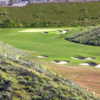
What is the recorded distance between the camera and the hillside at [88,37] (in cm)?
4916

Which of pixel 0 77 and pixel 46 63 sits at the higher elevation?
pixel 0 77

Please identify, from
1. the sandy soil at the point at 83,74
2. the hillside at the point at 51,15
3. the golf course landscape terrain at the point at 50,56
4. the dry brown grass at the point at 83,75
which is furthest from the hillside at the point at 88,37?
the hillside at the point at 51,15

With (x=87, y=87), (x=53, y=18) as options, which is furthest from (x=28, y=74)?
(x=53, y=18)

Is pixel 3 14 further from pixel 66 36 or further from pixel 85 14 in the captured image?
pixel 66 36

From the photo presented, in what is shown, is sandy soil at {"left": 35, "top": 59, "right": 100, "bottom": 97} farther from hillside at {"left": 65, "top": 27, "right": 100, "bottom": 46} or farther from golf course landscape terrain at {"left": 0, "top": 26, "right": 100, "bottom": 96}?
hillside at {"left": 65, "top": 27, "right": 100, "bottom": 46}

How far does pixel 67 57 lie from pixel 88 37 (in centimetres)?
1710

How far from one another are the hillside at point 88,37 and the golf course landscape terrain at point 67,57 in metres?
1.76

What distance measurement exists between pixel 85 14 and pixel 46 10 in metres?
14.1

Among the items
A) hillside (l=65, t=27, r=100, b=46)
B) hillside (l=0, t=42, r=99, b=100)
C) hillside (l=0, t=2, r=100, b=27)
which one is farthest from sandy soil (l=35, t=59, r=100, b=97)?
hillside (l=0, t=2, r=100, b=27)

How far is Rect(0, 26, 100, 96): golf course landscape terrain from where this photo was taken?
27.1m

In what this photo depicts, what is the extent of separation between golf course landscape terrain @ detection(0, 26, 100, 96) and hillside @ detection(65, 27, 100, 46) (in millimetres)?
1763

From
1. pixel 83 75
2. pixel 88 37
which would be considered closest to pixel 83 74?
pixel 83 75

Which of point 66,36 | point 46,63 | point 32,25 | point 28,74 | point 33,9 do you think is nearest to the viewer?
point 28,74

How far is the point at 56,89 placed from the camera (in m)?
18.4
